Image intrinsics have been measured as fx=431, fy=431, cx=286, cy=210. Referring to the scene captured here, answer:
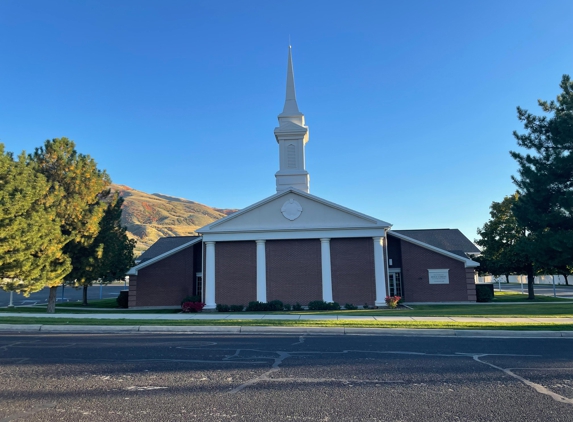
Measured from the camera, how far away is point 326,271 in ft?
80.1

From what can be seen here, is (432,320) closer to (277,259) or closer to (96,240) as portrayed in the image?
(277,259)

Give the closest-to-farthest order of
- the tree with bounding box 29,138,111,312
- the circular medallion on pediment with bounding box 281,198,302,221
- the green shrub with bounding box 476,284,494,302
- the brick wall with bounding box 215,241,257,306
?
the tree with bounding box 29,138,111,312
the brick wall with bounding box 215,241,257,306
the circular medallion on pediment with bounding box 281,198,302,221
the green shrub with bounding box 476,284,494,302

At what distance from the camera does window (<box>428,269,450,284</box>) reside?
2715 cm

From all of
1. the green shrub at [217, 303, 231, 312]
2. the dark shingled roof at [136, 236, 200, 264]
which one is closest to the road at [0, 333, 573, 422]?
the green shrub at [217, 303, 231, 312]

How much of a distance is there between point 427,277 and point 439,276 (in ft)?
2.41

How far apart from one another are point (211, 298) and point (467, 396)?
1985 cm

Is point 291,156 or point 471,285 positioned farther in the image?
point 291,156

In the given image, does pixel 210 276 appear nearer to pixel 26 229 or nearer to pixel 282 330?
pixel 26 229

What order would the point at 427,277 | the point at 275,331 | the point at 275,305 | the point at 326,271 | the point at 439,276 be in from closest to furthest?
the point at 275,331, the point at 275,305, the point at 326,271, the point at 439,276, the point at 427,277

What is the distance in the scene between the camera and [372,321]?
Answer: 15211 millimetres

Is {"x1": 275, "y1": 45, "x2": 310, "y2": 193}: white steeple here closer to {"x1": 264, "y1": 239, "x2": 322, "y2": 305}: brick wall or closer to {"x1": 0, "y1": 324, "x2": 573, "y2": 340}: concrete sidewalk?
{"x1": 264, "y1": 239, "x2": 322, "y2": 305}: brick wall

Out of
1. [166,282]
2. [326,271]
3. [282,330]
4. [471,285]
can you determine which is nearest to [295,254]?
[326,271]

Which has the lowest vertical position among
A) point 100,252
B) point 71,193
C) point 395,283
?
point 395,283

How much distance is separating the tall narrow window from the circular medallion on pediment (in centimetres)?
431
